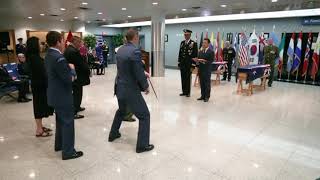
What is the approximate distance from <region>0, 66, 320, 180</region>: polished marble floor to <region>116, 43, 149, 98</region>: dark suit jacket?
34.5 inches

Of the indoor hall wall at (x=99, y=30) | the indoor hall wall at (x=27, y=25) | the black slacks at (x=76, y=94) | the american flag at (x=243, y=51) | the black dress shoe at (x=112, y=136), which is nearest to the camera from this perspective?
the black dress shoe at (x=112, y=136)

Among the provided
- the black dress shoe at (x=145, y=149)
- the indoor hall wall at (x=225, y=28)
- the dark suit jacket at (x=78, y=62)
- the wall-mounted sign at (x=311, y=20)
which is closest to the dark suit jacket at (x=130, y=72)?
the black dress shoe at (x=145, y=149)

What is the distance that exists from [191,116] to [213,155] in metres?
1.69

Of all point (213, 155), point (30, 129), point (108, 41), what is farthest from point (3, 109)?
point (108, 41)

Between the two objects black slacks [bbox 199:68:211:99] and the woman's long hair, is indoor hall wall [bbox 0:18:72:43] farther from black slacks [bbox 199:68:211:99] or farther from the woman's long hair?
black slacks [bbox 199:68:211:99]

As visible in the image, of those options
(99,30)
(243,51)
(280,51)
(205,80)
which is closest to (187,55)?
(205,80)

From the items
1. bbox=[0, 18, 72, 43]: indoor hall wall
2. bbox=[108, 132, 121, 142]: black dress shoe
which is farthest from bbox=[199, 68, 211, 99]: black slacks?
bbox=[0, 18, 72, 43]: indoor hall wall

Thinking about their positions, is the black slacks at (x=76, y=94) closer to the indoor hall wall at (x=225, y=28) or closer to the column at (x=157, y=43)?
the column at (x=157, y=43)

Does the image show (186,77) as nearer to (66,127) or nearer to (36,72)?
(36,72)

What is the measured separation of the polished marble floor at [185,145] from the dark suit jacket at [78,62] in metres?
0.79

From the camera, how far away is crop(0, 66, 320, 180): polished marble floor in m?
2.72

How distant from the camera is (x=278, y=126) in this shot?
433cm

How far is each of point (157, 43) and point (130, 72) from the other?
288 inches

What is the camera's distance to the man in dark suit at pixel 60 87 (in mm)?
2670
